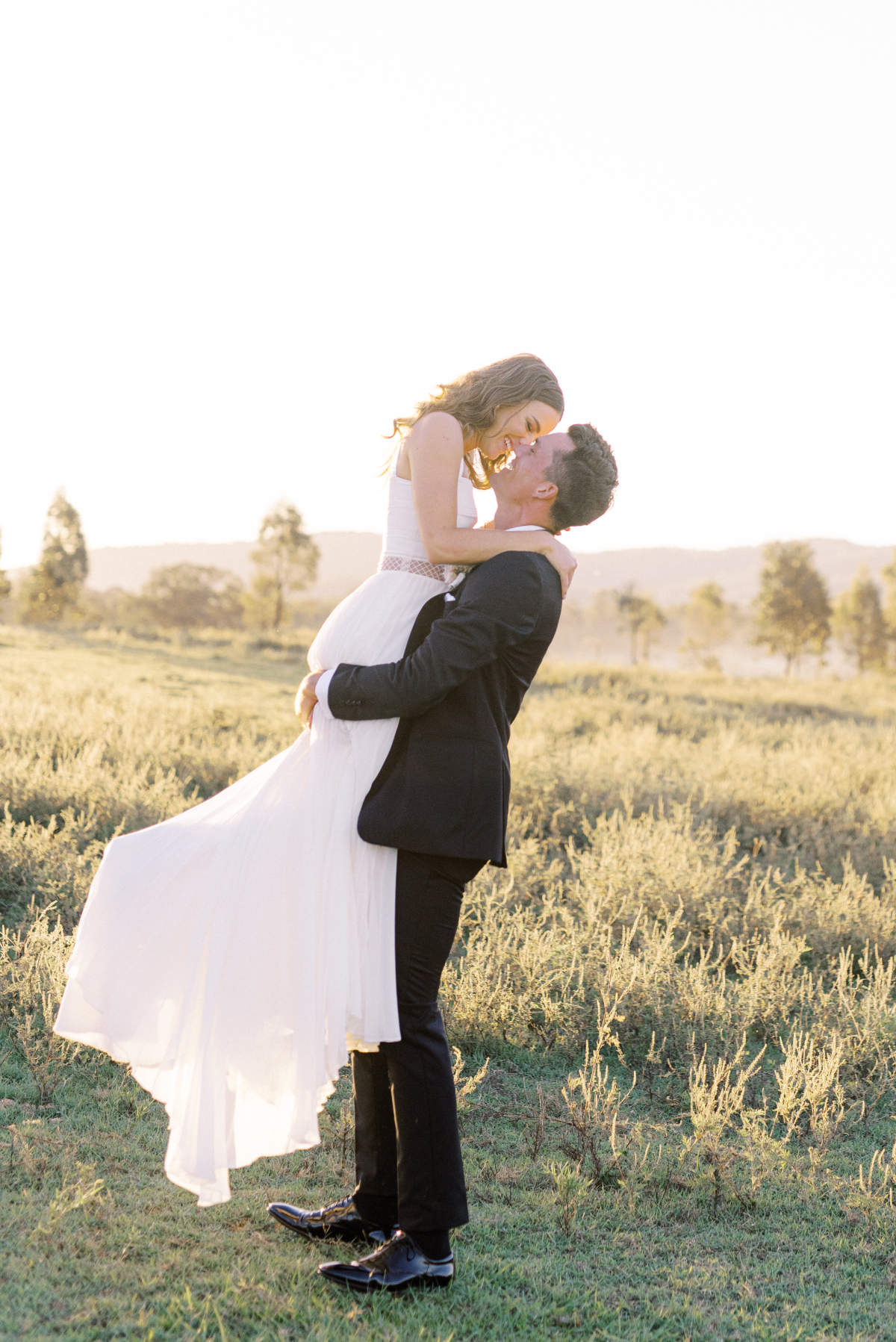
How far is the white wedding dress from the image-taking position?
268cm

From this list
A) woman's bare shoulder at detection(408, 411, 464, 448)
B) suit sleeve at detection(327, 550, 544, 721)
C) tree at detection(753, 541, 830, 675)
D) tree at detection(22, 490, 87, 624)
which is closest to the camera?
suit sleeve at detection(327, 550, 544, 721)

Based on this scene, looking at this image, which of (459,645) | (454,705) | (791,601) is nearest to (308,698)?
(454,705)

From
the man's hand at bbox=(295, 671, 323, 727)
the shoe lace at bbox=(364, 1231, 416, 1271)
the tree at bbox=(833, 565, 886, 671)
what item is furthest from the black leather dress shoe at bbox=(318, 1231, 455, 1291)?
the tree at bbox=(833, 565, 886, 671)

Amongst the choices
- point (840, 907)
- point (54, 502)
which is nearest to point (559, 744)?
point (840, 907)

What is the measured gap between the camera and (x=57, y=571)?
1795 inches

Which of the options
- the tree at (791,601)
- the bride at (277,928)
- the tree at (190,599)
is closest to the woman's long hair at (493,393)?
the bride at (277,928)

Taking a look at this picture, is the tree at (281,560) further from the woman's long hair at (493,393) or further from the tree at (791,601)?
the woman's long hair at (493,393)

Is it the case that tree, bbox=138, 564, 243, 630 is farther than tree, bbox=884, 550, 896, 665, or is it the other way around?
tree, bbox=138, 564, 243, 630

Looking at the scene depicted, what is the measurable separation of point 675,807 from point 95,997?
6378 millimetres

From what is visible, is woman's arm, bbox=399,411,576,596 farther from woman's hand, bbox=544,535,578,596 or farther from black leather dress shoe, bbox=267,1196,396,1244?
black leather dress shoe, bbox=267,1196,396,1244

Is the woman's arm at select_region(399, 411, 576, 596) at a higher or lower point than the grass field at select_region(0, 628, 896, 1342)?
higher

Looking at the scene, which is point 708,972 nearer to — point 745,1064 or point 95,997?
point 745,1064

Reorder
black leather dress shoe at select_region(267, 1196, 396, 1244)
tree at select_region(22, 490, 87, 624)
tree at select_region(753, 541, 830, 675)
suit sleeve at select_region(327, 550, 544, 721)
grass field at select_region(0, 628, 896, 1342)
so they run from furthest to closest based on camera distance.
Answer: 1. tree at select_region(753, 541, 830, 675)
2. tree at select_region(22, 490, 87, 624)
3. black leather dress shoe at select_region(267, 1196, 396, 1244)
4. grass field at select_region(0, 628, 896, 1342)
5. suit sleeve at select_region(327, 550, 544, 721)

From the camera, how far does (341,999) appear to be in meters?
2.68
